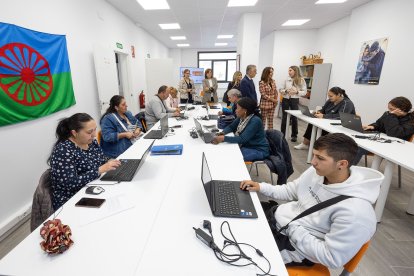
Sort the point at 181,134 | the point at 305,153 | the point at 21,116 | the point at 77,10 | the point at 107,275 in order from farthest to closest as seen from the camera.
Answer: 1. the point at 305,153
2. the point at 77,10
3. the point at 181,134
4. the point at 21,116
5. the point at 107,275

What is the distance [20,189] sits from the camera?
2.33 meters

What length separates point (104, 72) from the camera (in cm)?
396

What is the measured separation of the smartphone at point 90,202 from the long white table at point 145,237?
0.03 metres

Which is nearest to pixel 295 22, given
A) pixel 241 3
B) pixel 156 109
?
pixel 241 3

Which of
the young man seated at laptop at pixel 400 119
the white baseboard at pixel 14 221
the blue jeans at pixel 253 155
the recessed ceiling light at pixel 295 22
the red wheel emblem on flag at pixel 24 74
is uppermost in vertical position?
the recessed ceiling light at pixel 295 22

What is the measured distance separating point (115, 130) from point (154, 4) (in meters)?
3.38

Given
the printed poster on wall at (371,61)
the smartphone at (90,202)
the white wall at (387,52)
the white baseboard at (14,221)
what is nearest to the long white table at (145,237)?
the smartphone at (90,202)

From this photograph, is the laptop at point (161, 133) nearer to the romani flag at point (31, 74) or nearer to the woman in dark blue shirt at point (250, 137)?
the woman in dark blue shirt at point (250, 137)

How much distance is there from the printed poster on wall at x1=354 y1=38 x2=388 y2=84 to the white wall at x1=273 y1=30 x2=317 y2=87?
2.79m

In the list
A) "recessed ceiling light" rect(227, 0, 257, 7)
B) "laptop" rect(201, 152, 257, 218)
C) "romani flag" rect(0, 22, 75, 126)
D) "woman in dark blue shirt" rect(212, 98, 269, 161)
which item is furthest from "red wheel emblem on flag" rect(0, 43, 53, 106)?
"recessed ceiling light" rect(227, 0, 257, 7)

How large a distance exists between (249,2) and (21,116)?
4.47 meters

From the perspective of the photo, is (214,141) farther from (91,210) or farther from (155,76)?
(155,76)

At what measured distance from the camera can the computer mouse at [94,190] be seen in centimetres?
139

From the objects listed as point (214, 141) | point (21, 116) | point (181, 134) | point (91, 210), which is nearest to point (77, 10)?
point (21, 116)
